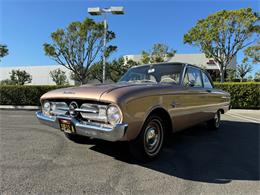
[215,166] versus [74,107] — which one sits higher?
[74,107]

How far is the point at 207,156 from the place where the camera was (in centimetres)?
389

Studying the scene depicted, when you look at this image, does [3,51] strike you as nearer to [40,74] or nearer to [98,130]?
[40,74]

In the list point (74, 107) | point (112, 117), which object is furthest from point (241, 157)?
point (74, 107)

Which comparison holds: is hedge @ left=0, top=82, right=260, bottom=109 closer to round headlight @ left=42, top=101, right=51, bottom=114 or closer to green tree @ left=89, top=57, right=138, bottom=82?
round headlight @ left=42, top=101, right=51, bottom=114

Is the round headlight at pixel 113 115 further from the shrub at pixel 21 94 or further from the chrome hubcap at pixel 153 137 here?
the shrub at pixel 21 94

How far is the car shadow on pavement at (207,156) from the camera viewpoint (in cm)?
312

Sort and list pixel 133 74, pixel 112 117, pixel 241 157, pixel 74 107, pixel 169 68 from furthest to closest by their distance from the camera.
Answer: pixel 133 74 < pixel 169 68 < pixel 241 157 < pixel 74 107 < pixel 112 117

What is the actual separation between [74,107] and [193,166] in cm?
209

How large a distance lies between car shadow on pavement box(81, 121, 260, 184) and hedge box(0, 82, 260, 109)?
7.61 meters

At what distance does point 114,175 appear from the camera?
2984 mm

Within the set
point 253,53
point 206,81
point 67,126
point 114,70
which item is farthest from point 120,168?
point 114,70

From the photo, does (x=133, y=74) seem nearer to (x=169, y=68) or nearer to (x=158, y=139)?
(x=169, y=68)

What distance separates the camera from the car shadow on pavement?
3.12m

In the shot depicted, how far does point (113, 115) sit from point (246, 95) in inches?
461
